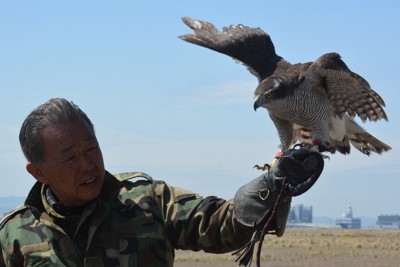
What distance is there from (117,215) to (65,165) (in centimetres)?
32

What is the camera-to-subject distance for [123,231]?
12.0ft

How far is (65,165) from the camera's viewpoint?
3.59 meters

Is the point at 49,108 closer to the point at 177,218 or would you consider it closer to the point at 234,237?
the point at 177,218

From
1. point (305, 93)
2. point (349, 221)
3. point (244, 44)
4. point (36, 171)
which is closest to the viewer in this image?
point (36, 171)

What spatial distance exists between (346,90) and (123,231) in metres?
5.42

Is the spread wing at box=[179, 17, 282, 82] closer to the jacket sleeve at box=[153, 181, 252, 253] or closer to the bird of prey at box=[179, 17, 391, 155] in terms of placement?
the bird of prey at box=[179, 17, 391, 155]

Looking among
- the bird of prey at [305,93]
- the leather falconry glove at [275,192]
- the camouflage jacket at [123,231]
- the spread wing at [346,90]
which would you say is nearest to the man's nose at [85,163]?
the camouflage jacket at [123,231]

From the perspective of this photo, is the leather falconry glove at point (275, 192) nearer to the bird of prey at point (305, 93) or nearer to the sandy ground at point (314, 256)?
the bird of prey at point (305, 93)

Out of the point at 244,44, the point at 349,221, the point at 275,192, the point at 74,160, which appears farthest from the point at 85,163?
the point at 349,221

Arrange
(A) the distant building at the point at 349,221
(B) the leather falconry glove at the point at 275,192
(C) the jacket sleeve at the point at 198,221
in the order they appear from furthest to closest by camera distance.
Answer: (A) the distant building at the point at 349,221, (C) the jacket sleeve at the point at 198,221, (B) the leather falconry glove at the point at 275,192

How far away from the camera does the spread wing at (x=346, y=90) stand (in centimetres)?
853

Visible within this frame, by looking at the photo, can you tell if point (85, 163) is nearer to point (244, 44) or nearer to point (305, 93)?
point (305, 93)

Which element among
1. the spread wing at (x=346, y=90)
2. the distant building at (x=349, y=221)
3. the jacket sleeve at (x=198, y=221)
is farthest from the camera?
the distant building at (x=349, y=221)

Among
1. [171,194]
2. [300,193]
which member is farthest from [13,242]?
[300,193]
